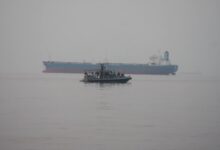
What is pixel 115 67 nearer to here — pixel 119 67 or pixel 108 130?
pixel 119 67

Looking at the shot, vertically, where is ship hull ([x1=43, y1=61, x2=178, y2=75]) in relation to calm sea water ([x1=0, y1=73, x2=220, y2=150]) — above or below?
above

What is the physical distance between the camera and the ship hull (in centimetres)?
13709

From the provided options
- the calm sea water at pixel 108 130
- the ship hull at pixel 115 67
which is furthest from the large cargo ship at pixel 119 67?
the calm sea water at pixel 108 130

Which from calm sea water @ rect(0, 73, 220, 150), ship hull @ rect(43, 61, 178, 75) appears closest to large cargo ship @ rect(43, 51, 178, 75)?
ship hull @ rect(43, 61, 178, 75)

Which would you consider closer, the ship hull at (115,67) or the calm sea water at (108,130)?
the calm sea water at (108,130)

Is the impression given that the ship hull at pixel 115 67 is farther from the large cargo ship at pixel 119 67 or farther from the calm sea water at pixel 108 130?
the calm sea water at pixel 108 130

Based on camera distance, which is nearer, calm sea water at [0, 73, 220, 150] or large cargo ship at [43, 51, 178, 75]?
calm sea water at [0, 73, 220, 150]

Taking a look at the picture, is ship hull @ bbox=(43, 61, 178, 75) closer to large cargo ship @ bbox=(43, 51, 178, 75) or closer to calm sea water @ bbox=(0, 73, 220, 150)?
large cargo ship @ bbox=(43, 51, 178, 75)

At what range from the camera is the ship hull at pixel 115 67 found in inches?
5397

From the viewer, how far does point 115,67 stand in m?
136

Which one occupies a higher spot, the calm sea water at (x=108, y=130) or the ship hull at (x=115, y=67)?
the ship hull at (x=115, y=67)

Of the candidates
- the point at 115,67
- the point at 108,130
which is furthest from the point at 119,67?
the point at 108,130

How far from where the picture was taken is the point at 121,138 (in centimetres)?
2045

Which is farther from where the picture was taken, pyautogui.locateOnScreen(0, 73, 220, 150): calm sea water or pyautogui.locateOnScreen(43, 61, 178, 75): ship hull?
→ pyautogui.locateOnScreen(43, 61, 178, 75): ship hull
